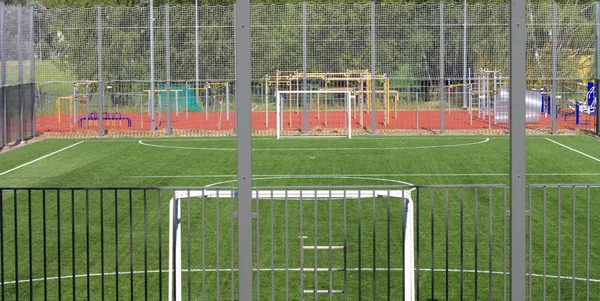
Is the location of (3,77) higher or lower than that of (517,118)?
higher

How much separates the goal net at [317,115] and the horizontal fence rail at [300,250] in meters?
15.3

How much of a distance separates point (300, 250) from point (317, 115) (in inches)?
1082

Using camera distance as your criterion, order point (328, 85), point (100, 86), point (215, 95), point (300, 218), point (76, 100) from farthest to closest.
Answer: point (328, 85)
point (215, 95)
point (76, 100)
point (100, 86)
point (300, 218)

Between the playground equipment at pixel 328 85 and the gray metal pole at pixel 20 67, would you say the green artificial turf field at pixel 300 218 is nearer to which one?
the gray metal pole at pixel 20 67

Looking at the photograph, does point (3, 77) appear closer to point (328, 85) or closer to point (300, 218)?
point (328, 85)

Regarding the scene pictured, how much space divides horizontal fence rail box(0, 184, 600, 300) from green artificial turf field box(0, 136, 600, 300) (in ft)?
0.13

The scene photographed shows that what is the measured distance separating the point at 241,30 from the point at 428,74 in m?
28.9

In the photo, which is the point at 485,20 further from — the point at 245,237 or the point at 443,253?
the point at 245,237

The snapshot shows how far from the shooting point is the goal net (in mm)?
33881

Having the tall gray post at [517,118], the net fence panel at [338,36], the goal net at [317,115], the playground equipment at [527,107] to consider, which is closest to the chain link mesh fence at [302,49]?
the net fence panel at [338,36]

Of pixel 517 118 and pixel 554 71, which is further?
pixel 554 71

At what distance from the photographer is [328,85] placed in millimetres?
38031

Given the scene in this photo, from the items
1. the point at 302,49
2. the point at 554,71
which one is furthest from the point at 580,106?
the point at 302,49

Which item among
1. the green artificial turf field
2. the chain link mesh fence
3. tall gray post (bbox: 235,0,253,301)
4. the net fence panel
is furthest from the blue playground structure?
tall gray post (bbox: 235,0,253,301)
